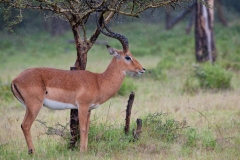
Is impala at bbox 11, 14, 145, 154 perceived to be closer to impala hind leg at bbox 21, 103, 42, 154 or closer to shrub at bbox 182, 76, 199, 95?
impala hind leg at bbox 21, 103, 42, 154

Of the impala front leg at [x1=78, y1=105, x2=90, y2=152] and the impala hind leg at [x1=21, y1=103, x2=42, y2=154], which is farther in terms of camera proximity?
→ the impala front leg at [x1=78, y1=105, x2=90, y2=152]

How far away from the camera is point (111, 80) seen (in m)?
6.79

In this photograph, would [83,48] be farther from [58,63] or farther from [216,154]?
[58,63]

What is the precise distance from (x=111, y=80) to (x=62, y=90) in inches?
27.2

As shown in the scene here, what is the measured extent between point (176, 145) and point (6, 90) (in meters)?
6.05

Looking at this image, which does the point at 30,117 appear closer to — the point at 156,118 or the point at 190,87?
the point at 156,118

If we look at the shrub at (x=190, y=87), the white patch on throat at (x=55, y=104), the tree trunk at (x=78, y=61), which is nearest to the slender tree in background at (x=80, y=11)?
the tree trunk at (x=78, y=61)

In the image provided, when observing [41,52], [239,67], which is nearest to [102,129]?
[239,67]

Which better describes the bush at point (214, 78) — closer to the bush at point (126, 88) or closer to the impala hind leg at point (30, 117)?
the bush at point (126, 88)

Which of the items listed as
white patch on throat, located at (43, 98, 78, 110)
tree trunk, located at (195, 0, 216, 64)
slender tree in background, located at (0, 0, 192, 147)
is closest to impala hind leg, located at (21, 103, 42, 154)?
white patch on throat, located at (43, 98, 78, 110)

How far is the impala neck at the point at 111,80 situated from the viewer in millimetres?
6723

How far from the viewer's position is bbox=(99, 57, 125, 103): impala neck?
672 centimetres

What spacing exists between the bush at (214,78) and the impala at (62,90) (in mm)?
5422

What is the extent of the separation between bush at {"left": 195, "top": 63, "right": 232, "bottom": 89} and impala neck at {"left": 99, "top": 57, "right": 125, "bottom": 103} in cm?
535
